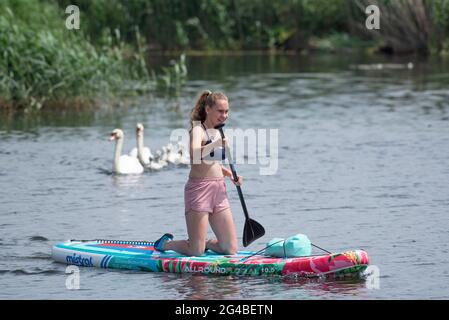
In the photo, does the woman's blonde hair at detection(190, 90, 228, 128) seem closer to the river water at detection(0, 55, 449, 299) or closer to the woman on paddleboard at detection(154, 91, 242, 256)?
the woman on paddleboard at detection(154, 91, 242, 256)

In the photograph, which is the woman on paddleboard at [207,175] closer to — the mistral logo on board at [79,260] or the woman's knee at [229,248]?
the woman's knee at [229,248]

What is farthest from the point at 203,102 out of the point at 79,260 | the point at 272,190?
the point at 272,190

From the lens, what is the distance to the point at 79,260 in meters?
12.9

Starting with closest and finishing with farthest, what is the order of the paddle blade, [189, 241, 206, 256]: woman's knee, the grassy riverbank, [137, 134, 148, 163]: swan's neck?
1. [189, 241, 206, 256]: woman's knee
2. the paddle blade
3. [137, 134, 148, 163]: swan's neck
4. the grassy riverbank

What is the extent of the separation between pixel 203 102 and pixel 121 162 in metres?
7.19

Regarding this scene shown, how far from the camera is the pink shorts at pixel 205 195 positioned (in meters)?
12.0

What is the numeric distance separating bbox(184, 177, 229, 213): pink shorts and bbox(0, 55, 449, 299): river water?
→ 70cm

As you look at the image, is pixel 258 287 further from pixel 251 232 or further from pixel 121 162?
pixel 121 162

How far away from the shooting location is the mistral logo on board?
12.8 m

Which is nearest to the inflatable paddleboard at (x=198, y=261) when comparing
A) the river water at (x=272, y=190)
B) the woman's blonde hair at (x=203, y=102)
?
the river water at (x=272, y=190)

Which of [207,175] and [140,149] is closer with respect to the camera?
[207,175]

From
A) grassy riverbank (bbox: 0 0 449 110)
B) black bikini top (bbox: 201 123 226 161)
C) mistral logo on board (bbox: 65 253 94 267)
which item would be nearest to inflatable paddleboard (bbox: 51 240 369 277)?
mistral logo on board (bbox: 65 253 94 267)

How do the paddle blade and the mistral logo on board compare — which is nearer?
the paddle blade
